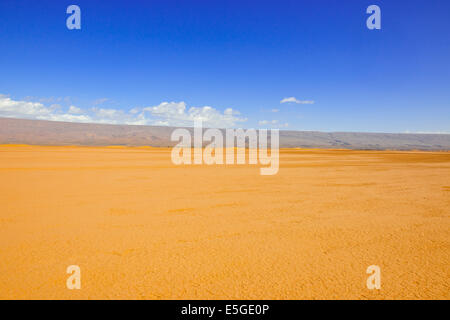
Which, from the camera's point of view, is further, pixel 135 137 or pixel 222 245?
pixel 135 137

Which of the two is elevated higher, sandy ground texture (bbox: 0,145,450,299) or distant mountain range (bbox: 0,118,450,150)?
distant mountain range (bbox: 0,118,450,150)

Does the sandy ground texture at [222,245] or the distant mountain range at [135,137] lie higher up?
the distant mountain range at [135,137]

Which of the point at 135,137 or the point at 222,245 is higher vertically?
the point at 135,137

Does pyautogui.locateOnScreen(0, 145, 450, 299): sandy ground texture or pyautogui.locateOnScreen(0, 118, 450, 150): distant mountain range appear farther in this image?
pyautogui.locateOnScreen(0, 118, 450, 150): distant mountain range

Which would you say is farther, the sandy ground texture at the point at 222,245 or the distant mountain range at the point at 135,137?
the distant mountain range at the point at 135,137
